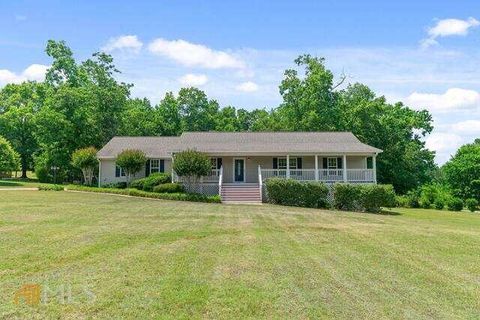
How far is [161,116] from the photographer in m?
50.2

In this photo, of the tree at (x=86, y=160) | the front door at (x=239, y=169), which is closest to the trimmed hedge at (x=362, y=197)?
the front door at (x=239, y=169)

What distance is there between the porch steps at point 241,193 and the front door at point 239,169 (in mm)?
2219

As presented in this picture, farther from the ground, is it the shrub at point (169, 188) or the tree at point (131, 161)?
the tree at point (131, 161)

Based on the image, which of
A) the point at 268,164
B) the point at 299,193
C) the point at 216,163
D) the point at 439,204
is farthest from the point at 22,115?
the point at 439,204

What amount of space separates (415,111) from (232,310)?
1779 inches

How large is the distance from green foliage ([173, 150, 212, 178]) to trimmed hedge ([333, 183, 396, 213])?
8.33 m

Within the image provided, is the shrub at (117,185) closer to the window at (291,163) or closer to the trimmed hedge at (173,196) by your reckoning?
the trimmed hedge at (173,196)

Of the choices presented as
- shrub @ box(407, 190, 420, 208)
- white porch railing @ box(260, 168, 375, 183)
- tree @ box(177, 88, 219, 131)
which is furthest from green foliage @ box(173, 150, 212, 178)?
tree @ box(177, 88, 219, 131)

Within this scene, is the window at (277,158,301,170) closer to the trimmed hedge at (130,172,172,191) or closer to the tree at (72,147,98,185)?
the trimmed hedge at (130,172,172,191)

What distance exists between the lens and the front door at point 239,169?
2966cm

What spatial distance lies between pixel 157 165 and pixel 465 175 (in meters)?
29.3

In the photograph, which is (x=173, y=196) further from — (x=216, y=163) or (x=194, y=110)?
(x=194, y=110)

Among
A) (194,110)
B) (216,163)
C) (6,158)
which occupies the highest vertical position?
(194,110)

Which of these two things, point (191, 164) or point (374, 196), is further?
point (191, 164)
